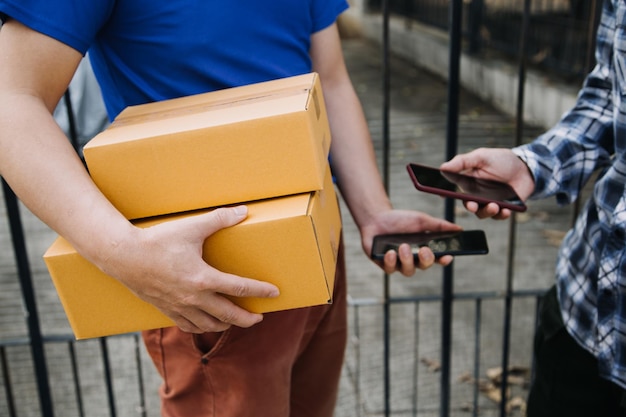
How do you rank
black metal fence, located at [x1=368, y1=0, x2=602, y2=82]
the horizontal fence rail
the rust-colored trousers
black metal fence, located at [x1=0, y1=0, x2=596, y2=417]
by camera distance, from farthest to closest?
1. black metal fence, located at [x1=368, y1=0, x2=602, y2=82]
2. the horizontal fence rail
3. black metal fence, located at [x1=0, y1=0, x2=596, y2=417]
4. the rust-colored trousers

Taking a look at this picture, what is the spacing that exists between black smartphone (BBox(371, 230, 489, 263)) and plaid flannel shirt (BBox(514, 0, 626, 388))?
180 millimetres

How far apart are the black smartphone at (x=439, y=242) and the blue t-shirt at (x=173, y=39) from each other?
44 centimetres

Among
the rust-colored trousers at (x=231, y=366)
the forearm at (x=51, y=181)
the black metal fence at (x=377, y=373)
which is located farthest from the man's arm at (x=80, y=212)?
the black metal fence at (x=377, y=373)

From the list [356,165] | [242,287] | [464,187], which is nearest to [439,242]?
[464,187]

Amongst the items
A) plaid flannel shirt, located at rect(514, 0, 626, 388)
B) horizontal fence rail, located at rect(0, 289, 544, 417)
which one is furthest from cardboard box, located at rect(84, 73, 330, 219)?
horizontal fence rail, located at rect(0, 289, 544, 417)

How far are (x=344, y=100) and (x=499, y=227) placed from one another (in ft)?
10.3

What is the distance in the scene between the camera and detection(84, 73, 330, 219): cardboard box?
43.7 inches

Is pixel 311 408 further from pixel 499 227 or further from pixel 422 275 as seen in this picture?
pixel 499 227

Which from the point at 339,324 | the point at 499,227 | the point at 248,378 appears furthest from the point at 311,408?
the point at 499,227

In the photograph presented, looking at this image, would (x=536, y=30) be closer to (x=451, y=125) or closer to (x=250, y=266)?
(x=451, y=125)

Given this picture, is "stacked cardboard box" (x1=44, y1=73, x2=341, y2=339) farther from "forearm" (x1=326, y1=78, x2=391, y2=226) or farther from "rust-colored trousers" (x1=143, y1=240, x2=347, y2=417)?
"forearm" (x1=326, y1=78, x2=391, y2=226)

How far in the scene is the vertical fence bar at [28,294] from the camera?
6.05 ft

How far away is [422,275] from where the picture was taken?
3900 millimetres

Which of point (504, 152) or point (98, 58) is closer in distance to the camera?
point (98, 58)
